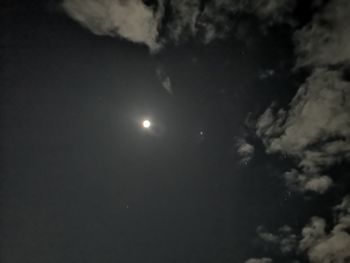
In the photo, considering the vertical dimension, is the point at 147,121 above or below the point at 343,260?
above

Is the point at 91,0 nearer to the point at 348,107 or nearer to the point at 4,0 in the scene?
the point at 4,0

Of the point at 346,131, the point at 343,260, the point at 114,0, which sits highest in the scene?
the point at 114,0

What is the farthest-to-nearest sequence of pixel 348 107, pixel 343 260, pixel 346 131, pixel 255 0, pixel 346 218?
1. pixel 343 260
2. pixel 346 218
3. pixel 346 131
4. pixel 348 107
5. pixel 255 0

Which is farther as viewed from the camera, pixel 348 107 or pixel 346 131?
pixel 346 131

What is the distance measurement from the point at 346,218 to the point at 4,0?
50.3 feet

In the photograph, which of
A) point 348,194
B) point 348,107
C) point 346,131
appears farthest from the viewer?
point 348,194

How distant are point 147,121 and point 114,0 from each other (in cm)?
389

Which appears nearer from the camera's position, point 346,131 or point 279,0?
point 279,0

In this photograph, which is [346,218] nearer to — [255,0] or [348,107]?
[348,107]

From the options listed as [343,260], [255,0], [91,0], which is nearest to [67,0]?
[91,0]

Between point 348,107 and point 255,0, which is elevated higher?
point 255,0

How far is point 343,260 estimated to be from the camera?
15.7m

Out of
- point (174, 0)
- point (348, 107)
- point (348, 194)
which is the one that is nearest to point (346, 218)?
point (348, 194)

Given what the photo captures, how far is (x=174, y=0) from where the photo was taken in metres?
7.18
